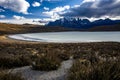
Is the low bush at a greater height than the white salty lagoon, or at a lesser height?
greater

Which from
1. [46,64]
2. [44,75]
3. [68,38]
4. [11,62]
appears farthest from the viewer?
[68,38]

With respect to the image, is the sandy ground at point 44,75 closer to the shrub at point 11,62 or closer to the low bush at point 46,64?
the low bush at point 46,64

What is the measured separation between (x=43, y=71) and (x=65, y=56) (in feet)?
13.0

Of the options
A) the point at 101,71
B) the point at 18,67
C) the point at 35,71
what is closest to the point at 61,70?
the point at 35,71

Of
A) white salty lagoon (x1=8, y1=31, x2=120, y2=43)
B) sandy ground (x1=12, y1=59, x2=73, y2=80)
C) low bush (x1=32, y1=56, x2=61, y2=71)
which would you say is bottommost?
white salty lagoon (x1=8, y1=31, x2=120, y2=43)

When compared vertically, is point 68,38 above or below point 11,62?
below

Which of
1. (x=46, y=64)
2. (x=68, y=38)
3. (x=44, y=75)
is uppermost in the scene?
(x=46, y=64)

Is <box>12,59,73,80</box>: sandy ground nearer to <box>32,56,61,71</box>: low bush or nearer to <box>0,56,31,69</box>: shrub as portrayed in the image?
<box>32,56,61,71</box>: low bush

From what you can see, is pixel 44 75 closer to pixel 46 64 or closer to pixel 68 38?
pixel 46 64

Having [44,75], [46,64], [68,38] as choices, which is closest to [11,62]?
[46,64]

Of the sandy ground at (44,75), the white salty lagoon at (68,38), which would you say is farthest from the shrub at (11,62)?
the white salty lagoon at (68,38)

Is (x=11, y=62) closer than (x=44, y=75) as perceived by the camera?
No

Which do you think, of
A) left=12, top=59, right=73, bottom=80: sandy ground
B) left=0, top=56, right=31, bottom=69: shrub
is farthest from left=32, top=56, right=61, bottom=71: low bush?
left=0, top=56, right=31, bottom=69: shrub

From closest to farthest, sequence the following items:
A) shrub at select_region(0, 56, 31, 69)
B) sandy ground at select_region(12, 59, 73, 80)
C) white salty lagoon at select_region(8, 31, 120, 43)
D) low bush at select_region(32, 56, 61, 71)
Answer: sandy ground at select_region(12, 59, 73, 80) → low bush at select_region(32, 56, 61, 71) → shrub at select_region(0, 56, 31, 69) → white salty lagoon at select_region(8, 31, 120, 43)
